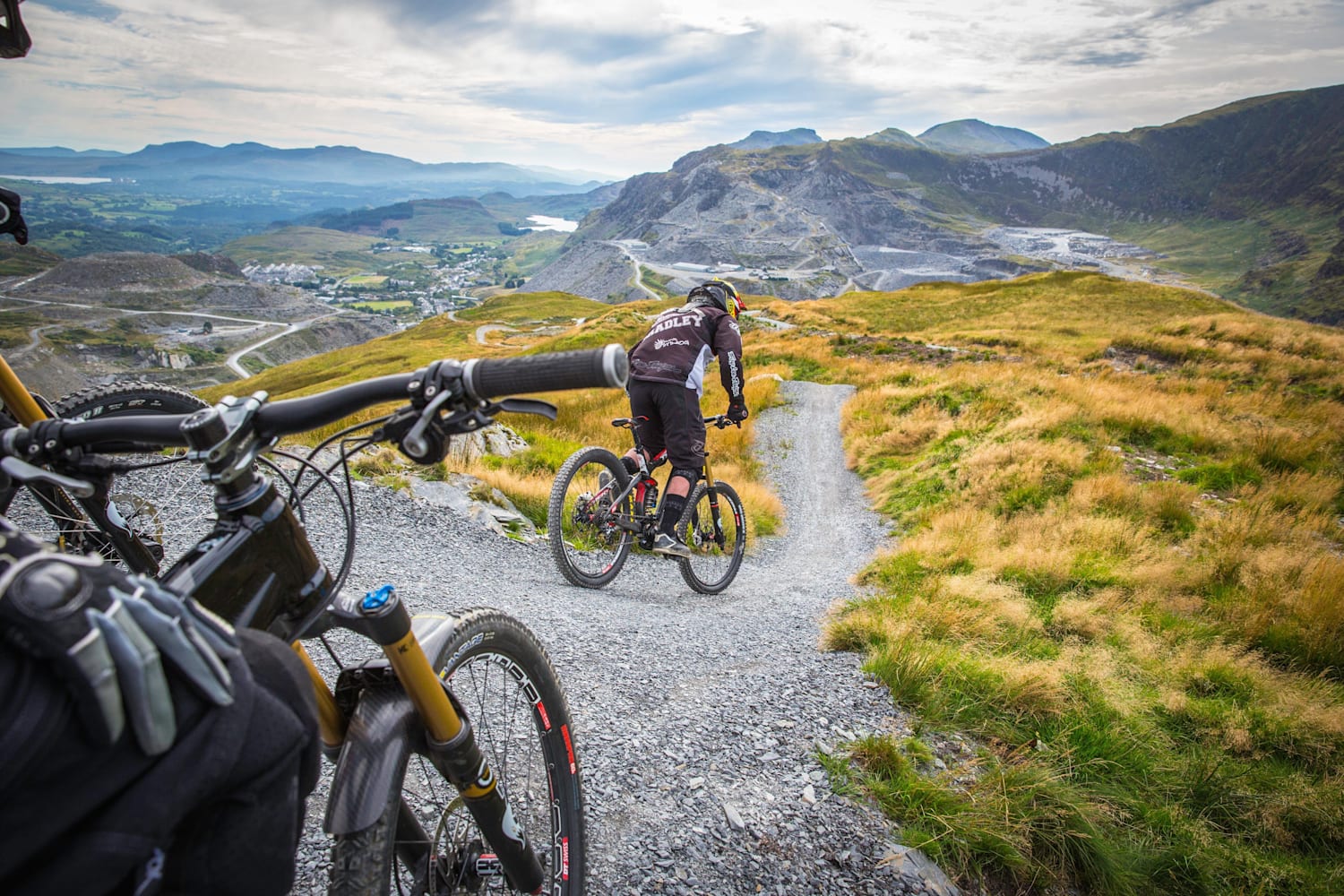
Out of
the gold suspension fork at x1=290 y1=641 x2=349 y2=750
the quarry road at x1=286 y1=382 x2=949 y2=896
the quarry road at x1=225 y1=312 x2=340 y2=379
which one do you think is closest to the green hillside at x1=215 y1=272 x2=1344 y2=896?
the quarry road at x1=286 y1=382 x2=949 y2=896

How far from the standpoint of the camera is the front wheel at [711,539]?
7789mm

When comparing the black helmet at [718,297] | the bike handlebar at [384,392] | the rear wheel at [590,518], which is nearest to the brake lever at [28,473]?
the bike handlebar at [384,392]

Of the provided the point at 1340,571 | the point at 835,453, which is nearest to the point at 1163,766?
the point at 1340,571

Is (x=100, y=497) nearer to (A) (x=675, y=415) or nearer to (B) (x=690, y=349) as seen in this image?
(A) (x=675, y=415)

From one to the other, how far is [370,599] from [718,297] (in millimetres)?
6687

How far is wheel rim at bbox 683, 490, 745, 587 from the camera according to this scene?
8.24 meters

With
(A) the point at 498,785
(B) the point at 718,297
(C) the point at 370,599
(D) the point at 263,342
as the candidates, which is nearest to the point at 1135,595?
(B) the point at 718,297

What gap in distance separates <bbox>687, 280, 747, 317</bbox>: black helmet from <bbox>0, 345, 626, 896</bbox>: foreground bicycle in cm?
613

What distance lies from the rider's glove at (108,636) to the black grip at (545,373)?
0.83 meters

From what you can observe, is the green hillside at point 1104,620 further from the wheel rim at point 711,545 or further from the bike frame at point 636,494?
the bike frame at point 636,494

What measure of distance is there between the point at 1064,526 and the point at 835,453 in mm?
7562

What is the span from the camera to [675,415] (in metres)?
7.40

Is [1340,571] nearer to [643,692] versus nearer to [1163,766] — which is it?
[1163,766]

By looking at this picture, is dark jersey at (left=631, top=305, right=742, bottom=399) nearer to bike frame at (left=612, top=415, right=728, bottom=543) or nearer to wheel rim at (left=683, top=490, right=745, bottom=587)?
bike frame at (left=612, top=415, right=728, bottom=543)
